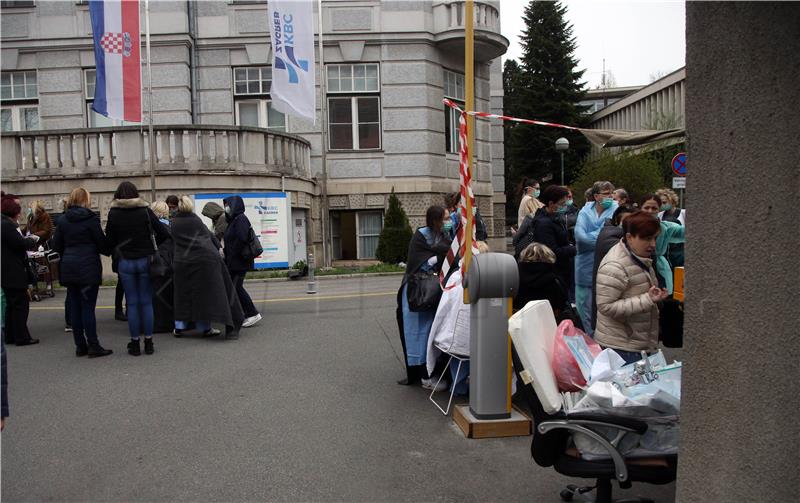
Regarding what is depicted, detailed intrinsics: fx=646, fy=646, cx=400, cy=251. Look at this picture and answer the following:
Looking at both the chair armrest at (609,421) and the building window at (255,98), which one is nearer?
the chair armrest at (609,421)

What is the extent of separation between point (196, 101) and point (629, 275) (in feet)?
57.9

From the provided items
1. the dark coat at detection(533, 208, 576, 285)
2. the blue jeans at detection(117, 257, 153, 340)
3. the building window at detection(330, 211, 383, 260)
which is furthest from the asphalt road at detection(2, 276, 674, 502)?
the building window at detection(330, 211, 383, 260)

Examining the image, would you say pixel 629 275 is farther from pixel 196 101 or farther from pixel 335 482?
pixel 196 101

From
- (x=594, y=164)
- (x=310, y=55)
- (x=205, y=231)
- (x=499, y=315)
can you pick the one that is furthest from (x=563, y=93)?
(x=499, y=315)

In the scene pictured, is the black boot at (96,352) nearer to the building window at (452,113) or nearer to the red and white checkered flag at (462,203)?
the red and white checkered flag at (462,203)

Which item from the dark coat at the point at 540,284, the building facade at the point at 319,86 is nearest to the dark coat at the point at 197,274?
the dark coat at the point at 540,284

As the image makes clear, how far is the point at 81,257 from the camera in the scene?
7.62 meters

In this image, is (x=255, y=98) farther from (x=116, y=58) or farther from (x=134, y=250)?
(x=134, y=250)

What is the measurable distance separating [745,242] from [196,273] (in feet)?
25.3

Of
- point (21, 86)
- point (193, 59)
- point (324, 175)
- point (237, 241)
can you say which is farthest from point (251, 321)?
point (21, 86)

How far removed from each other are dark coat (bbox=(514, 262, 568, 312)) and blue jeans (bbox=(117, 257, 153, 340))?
466cm

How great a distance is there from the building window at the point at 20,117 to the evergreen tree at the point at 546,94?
32.0 metres

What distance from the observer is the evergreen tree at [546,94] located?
45719mm

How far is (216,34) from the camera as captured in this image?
1947 centimetres
